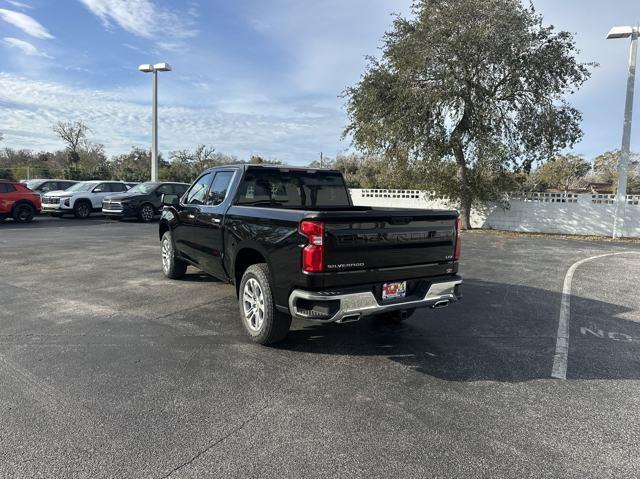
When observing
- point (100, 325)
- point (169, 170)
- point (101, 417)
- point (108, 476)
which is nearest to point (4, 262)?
point (100, 325)

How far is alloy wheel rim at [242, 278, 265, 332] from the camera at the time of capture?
15.0 feet

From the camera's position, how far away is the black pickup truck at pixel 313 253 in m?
3.89

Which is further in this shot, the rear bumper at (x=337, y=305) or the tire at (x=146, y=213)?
the tire at (x=146, y=213)

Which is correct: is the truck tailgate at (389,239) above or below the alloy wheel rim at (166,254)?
above

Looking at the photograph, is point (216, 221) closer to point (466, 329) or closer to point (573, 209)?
point (466, 329)

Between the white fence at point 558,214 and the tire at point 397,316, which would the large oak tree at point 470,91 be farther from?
the tire at point 397,316

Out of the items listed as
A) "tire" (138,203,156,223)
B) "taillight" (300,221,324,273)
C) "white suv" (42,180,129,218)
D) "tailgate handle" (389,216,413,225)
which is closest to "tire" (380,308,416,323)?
"tailgate handle" (389,216,413,225)

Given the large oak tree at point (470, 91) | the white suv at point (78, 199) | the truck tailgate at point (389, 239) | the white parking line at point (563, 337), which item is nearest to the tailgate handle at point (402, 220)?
the truck tailgate at point (389, 239)

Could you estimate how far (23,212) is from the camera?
17.7m

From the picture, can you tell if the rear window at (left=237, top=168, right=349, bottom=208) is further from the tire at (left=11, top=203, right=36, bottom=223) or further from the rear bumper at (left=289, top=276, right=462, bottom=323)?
the tire at (left=11, top=203, right=36, bottom=223)

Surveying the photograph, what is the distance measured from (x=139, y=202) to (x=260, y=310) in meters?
16.2

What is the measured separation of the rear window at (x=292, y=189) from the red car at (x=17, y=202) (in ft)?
52.4

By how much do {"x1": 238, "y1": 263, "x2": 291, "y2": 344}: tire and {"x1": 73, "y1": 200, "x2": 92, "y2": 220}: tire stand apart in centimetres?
1808

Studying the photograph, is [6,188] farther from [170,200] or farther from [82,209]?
[170,200]
